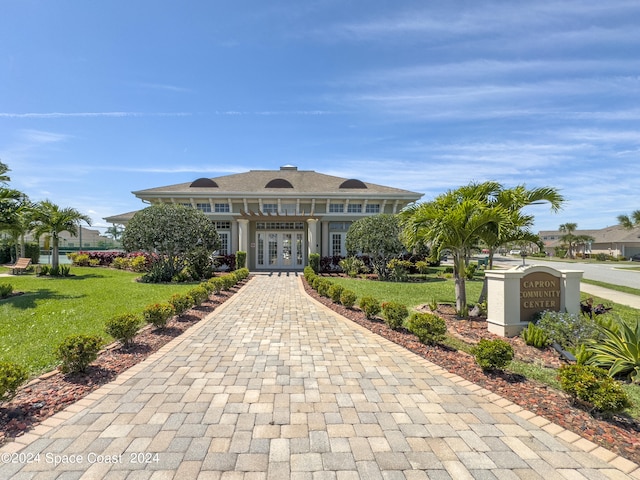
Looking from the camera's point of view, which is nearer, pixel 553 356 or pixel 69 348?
pixel 69 348

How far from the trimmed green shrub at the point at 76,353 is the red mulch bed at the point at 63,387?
13 cm

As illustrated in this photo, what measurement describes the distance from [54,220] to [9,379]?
62.1 feet

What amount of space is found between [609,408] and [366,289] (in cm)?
1034

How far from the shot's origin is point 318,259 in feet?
65.8

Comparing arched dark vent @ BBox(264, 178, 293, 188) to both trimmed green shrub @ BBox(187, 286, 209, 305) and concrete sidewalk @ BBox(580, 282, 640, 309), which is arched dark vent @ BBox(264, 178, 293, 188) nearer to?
trimmed green shrub @ BBox(187, 286, 209, 305)

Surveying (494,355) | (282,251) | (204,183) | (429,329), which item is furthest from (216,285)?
(204,183)

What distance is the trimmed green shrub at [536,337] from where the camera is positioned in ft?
20.3

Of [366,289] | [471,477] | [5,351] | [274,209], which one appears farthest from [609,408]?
[274,209]

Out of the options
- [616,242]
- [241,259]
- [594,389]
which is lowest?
[594,389]

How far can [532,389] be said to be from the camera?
428 cm

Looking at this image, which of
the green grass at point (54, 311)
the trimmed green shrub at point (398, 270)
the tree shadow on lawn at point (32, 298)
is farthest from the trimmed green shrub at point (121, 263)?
the trimmed green shrub at point (398, 270)

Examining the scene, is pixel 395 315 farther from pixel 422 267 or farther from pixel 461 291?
pixel 422 267

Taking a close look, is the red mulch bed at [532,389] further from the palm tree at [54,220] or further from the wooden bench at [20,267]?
the wooden bench at [20,267]

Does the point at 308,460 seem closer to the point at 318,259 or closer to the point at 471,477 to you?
the point at 471,477
